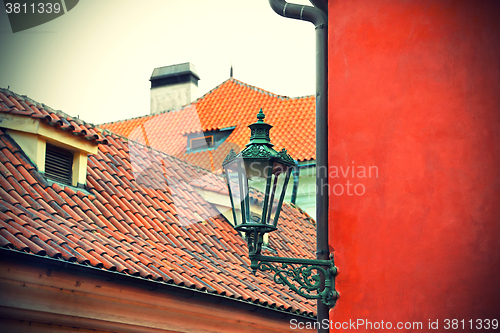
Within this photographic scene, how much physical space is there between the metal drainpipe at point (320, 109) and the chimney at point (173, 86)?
42.9ft

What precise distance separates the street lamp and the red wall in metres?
0.14

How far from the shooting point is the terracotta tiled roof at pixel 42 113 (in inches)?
253

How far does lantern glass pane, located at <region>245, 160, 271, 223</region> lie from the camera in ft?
13.1

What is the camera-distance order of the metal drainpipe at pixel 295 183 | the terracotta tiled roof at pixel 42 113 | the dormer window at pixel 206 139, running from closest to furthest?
the terracotta tiled roof at pixel 42 113, the metal drainpipe at pixel 295 183, the dormer window at pixel 206 139

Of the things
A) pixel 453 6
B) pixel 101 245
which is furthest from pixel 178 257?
pixel 453 6

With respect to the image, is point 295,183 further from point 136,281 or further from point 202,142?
point 136,281

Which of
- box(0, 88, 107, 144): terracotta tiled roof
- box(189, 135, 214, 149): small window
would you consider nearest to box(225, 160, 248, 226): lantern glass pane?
box(0, 88, 107, 144): terracotta tiled roof

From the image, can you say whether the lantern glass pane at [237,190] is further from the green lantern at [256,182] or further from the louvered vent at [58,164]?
the louvered vent at [58,164]

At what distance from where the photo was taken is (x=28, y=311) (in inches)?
194

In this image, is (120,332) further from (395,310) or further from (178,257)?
(395,310)

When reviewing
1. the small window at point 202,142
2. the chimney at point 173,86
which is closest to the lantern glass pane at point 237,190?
the small window at point 202,142

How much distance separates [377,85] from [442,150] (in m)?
0.63

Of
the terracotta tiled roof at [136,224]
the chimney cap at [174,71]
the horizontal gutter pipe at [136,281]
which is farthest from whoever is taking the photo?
the chimney cap at [174,71]

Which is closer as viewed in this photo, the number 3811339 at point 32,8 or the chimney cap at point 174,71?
the number 3811339 at point 32,8
